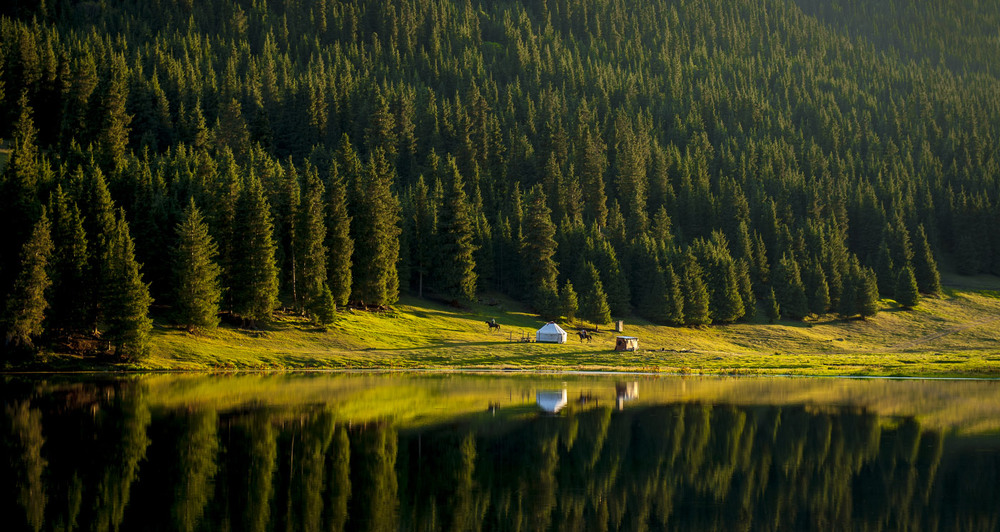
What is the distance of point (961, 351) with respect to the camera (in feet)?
399

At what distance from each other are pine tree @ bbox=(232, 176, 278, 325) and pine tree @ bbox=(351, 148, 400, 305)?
53.5 ft

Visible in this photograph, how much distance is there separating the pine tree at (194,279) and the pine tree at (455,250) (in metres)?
41.7

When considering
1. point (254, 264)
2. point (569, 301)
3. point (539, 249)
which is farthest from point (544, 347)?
point (539, 249)

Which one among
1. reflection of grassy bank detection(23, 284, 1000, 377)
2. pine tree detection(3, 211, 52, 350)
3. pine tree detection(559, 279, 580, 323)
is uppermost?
pine tree detection(3, 211, 52, 350)

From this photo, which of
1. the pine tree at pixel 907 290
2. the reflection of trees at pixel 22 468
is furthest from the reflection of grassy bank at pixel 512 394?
the pine tree at pixel 907 290

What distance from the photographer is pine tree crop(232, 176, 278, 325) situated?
91250 mm

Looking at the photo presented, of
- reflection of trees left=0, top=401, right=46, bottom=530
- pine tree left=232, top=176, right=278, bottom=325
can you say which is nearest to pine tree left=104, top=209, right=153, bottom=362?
pine tree left=232, top=176, right=278, bottom=325

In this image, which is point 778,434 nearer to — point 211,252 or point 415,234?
point 211,252

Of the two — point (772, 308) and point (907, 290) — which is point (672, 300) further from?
point (907, 290)

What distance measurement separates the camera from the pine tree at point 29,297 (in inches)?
2744

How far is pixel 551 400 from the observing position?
5694 cm

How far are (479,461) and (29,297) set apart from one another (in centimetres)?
5136

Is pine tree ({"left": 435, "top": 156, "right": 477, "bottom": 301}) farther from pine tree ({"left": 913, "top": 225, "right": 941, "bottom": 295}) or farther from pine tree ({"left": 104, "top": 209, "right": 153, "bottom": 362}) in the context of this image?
pine tree ({"left": 913, "top": 225, "right": 941, "bottom": 295})

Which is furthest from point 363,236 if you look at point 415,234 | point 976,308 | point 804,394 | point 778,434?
point 976,308
